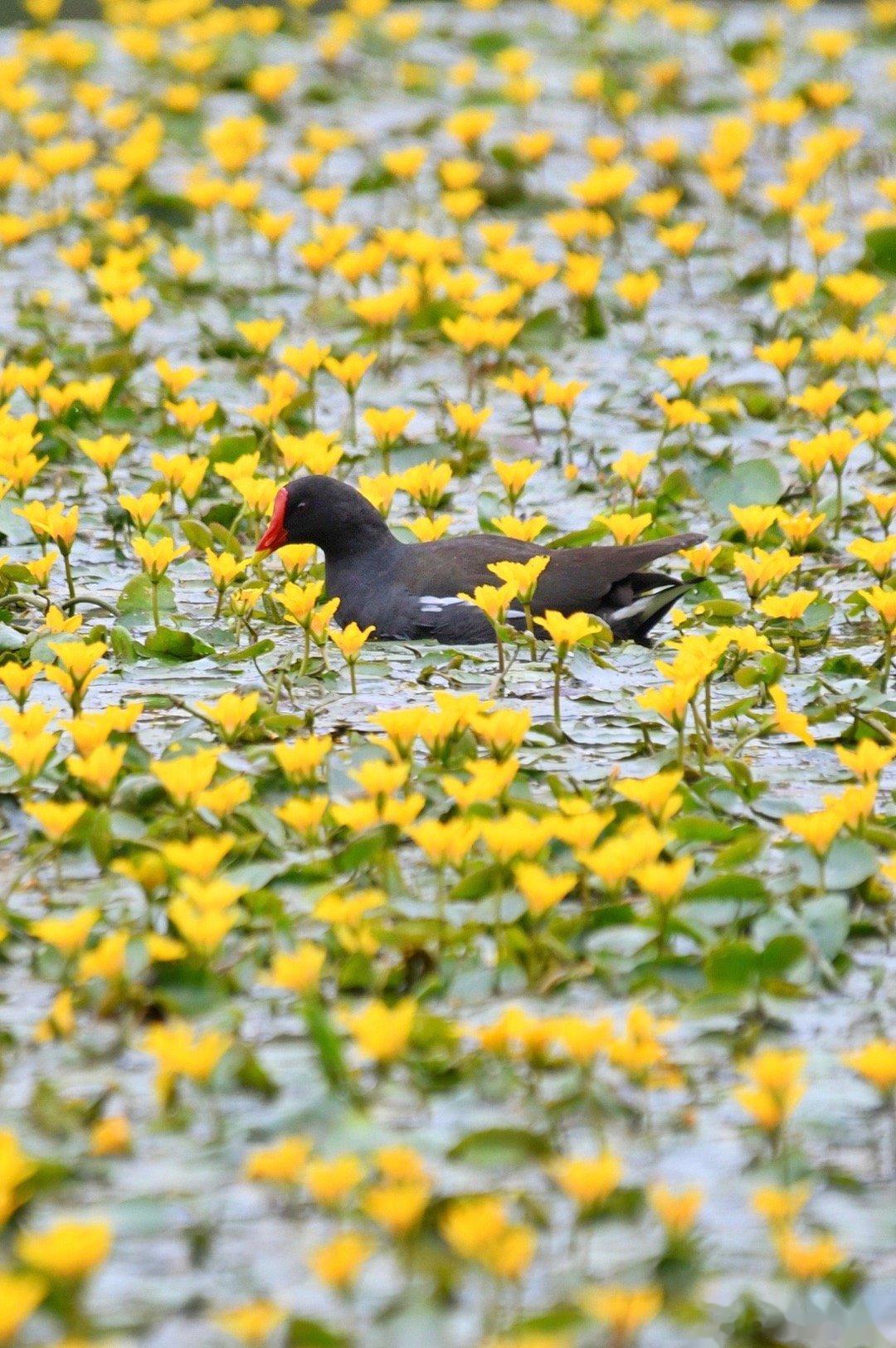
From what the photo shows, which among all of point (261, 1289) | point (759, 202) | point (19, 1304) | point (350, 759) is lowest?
point (759, 202)

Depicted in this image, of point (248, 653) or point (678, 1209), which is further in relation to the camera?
point (248, 653)

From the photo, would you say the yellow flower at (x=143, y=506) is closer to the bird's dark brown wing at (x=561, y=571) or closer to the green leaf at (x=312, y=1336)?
the bird's dark brown wing at (x=561, y=571)

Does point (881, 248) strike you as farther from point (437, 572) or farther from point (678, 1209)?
point (678, 1209)

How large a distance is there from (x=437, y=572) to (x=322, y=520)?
47 centimetres

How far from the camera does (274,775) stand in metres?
5.04

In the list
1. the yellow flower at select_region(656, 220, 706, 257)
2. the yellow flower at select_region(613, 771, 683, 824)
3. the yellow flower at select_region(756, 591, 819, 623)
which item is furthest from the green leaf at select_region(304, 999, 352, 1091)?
the yellow flower at select_region(656, 220, 706, 257)

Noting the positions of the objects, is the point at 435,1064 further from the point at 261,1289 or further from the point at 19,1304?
the point at 19,1304

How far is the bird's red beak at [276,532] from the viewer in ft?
22.7

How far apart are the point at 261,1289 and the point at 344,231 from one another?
6682 millimetres

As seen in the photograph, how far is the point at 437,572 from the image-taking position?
21.9ft

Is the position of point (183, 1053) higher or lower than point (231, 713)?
higher

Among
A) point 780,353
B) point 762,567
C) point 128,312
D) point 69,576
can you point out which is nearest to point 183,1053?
point 762,567

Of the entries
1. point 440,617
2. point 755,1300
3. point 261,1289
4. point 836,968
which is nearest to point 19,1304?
point 261,1289

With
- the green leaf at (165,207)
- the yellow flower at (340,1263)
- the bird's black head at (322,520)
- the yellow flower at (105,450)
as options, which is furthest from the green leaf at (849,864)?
the green leaf at (165,207)
